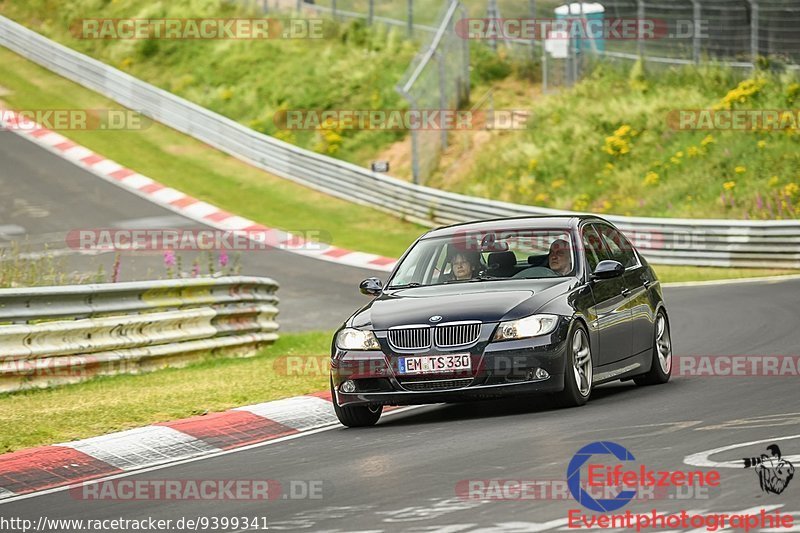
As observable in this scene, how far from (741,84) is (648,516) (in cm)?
2835

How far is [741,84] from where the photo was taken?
1313 inches

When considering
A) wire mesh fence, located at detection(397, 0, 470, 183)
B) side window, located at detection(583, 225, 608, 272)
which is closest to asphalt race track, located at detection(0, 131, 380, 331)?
wire mesh fence, located at detection(397, 0, 470, 183)

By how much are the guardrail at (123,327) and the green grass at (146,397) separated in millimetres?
172

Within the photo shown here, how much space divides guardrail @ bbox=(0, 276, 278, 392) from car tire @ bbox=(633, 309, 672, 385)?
5.18 metres

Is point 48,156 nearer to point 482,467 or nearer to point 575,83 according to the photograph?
point 575,83

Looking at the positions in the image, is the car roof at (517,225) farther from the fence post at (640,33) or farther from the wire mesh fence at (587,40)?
the fence post at (640,33)

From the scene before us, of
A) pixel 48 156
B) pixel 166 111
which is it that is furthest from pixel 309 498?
pixel 166 111

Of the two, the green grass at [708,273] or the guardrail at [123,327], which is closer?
the guardrail at [123,327]

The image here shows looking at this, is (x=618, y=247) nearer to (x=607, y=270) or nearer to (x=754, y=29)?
(x=607, y=270)

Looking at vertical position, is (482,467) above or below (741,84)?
below

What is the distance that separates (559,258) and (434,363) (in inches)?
68.4
